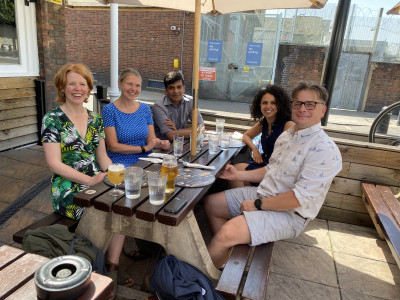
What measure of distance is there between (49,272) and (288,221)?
4.58 feet

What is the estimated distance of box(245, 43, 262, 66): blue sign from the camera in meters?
11.1

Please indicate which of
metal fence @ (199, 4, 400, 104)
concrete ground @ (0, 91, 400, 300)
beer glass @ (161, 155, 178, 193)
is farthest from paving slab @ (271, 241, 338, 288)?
metal fence @ (199, 4, 400, 104)

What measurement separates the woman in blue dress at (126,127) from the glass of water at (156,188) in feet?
3.50

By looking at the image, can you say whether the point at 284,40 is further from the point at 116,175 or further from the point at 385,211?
the point at 116,175

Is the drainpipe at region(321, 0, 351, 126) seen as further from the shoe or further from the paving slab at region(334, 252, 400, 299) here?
the shoe

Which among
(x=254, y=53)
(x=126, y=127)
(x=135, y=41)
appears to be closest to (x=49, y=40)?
(x=126, y=127)

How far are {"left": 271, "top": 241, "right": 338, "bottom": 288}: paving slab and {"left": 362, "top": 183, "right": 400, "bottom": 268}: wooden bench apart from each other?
49cm

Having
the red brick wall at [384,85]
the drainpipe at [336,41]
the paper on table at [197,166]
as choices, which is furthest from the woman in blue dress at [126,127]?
the red brick wall at [384,85]

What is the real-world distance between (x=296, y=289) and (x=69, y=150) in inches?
74.0

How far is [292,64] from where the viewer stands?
37.5 ft

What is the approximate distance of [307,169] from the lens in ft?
5.87

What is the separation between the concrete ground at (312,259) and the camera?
2.19 m

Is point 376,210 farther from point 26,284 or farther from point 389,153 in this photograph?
point 26,284

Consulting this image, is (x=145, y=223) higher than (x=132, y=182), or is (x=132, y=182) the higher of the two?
(x=132, y=182)
